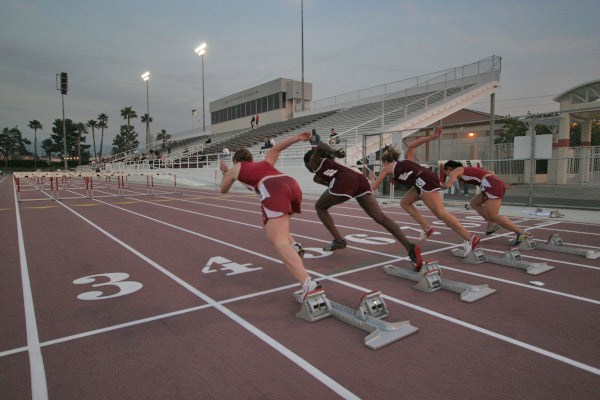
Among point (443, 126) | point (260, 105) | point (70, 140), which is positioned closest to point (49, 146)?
point (70, 140)

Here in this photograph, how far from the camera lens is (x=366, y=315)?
3.85 meters

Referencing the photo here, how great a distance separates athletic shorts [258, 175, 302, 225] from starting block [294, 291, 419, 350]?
3.09 ft

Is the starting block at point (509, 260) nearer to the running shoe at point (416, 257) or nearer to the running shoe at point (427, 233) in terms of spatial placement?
the running shoe at point (427, 233)

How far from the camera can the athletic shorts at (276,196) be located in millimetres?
4059

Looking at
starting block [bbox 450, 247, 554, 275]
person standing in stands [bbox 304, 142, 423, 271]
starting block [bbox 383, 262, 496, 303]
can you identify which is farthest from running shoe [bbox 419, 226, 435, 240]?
starting block [bbox 383, 262, 496, 303]

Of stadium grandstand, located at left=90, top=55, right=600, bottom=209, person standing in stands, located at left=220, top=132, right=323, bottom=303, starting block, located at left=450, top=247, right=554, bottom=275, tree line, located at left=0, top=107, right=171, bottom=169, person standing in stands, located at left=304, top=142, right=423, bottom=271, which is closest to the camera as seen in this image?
person standing in stands, located at left=220, top=132, right=323, bottom=303

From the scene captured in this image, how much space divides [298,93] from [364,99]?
1524 centimetres

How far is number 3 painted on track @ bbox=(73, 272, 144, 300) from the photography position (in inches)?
189

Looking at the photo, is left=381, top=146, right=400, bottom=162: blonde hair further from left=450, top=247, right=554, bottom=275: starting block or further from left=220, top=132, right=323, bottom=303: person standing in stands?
left=220, top=132, right=323, bottom=303: person standing in stands

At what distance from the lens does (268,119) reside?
50.9 m

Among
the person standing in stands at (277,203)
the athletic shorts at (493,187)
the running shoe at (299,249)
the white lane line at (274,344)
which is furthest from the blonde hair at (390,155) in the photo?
the white lane line at (274,344)

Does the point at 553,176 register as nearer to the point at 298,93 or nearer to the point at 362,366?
the point at 362,366

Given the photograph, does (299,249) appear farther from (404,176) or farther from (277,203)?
(404,176)

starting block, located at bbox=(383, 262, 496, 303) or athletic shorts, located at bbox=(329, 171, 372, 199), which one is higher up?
athletic shorts, located at bbox=(329, 171, 372, 199)
